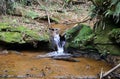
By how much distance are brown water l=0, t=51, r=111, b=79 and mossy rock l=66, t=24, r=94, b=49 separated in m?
0.70

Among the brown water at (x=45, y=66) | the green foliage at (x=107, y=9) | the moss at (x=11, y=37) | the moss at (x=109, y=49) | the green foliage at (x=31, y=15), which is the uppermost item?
the green foliage at (x=107, y=9)

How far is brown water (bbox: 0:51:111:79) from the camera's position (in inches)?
316

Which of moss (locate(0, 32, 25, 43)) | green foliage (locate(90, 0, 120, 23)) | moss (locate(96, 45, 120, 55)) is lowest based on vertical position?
moss (locate(96, 45, 120, 55))

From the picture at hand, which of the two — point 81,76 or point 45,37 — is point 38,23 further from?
point 81,76

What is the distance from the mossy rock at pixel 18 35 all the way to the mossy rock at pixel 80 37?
100 cm

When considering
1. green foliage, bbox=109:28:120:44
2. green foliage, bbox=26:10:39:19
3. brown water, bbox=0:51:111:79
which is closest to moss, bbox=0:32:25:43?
brown water, bbox=0:51:111:79

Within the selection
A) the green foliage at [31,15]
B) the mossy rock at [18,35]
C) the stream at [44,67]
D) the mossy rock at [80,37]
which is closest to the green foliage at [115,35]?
the stream at [44,67]

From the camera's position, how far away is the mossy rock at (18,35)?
10.4m

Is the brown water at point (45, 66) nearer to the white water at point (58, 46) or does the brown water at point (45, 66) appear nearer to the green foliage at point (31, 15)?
the white water at point (58, 46)

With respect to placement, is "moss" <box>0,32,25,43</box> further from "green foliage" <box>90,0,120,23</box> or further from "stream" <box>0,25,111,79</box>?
"green foliage" <box>90,0,120,23</box>

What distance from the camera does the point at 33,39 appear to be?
1069 centimetres

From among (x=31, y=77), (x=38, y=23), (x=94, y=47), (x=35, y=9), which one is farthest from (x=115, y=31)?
(x=35, y=9)

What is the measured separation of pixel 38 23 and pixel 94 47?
180 inches

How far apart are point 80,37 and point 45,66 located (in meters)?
2.67
